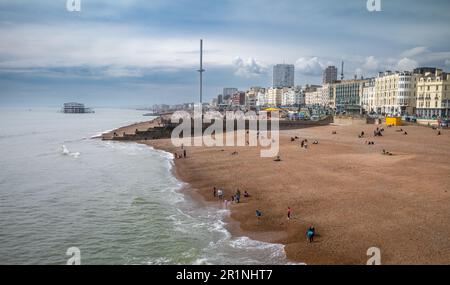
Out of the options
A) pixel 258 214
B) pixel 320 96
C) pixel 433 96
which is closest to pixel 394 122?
pixel 433 96

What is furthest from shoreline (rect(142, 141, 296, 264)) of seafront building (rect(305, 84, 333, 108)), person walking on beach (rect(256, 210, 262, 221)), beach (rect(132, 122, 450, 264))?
seafront building (rect(305, 84, 333, 108))

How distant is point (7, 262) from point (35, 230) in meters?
4.59

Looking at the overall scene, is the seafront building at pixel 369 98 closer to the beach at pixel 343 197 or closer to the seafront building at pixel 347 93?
the seafront building at pixel 347 93

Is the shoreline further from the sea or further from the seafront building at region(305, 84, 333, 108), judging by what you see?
the seafront building at region(305, 84, 333, 108)

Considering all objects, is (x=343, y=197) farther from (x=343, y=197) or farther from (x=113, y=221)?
(x=113, y=221)

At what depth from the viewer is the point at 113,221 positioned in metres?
24.6

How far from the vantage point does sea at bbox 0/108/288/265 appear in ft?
62.4

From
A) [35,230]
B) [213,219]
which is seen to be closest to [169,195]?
[213,219]

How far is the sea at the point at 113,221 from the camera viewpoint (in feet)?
62.4

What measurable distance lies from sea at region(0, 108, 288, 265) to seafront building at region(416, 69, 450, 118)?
63186 millimetres

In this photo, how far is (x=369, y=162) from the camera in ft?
121

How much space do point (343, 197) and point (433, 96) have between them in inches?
2679

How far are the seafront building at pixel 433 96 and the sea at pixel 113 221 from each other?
6319 centimetres
